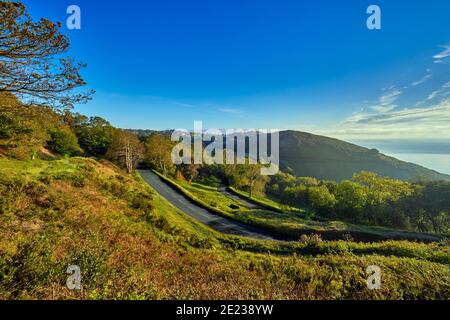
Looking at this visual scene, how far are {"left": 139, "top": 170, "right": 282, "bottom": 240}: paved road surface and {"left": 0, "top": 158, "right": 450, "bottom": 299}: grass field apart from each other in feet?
27.9

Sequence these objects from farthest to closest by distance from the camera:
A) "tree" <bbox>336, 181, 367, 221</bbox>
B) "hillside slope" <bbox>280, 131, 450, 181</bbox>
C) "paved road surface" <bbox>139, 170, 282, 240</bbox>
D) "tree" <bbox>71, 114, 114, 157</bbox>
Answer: "hillside slope" <bbox>280, 131, 450, 181</bbox> → "tree" <bbox>71, 114, 114, 157</bbox> → "tree" <bbox>336, 181, 367, 221</bbox> → "paved road surface" <bbox>139, 170, 282, 240</bbox>

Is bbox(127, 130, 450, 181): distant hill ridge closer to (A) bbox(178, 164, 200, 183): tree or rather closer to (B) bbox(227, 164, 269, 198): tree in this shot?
(B) bbox(227, 164, 269, 198): tree

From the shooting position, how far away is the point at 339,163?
17300cm

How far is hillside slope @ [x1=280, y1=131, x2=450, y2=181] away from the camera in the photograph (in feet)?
525

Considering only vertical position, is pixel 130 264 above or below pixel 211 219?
above

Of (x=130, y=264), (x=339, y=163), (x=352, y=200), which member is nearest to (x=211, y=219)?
(x=130, y=264)

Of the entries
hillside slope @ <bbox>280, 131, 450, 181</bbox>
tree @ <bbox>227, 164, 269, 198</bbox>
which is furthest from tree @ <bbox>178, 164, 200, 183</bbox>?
hillside slope @ <bbox>280, 131, 450, 181</bbox>

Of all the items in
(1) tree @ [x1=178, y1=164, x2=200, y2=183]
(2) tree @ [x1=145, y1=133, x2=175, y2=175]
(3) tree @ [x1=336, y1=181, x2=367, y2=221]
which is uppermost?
(2) tree @ [x1=145, y1=133, x2=175, y2=175]

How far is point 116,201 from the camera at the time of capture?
16953 millimetres

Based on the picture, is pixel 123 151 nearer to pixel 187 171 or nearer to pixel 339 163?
pixel 187 171

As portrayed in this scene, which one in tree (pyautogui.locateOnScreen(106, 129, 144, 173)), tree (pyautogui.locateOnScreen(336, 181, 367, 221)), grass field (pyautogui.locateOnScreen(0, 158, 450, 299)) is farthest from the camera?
tree (pyautogui.locateOnScreen(336, 181, 367, 221))

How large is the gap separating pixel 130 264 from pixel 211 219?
791 inches
